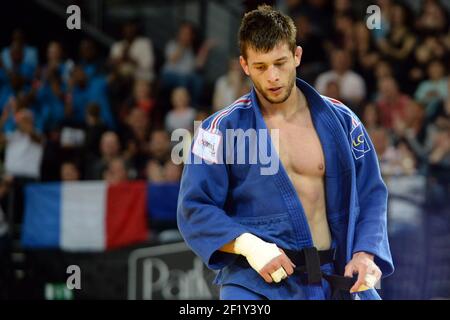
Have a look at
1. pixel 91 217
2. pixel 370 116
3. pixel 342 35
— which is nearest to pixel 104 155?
pixel 91 217

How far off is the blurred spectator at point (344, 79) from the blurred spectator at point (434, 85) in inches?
26.5

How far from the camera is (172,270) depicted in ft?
27.5

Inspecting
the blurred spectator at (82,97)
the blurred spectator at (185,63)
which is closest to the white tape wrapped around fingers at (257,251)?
the blurred spectator at (82,97)

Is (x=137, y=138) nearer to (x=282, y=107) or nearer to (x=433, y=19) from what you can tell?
(x=433, y=19)

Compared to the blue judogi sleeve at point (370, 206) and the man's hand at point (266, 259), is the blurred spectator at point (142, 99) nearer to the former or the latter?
the blue judogi sleeve at point (370, 206)

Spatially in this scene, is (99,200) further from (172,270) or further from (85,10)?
(85,10)

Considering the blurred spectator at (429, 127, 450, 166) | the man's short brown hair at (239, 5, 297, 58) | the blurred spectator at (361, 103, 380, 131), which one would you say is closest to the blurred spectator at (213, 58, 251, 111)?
the blurred spectator at (361, 103, 380, 131)

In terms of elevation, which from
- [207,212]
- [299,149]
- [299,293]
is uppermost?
[299,149]

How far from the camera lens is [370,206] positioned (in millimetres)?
4070

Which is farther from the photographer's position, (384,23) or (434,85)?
(384,23)

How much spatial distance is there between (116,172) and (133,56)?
2652 millimetres

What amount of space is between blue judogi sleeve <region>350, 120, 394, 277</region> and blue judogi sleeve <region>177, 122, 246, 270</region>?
1.95 ft

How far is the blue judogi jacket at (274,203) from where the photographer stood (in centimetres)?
389
